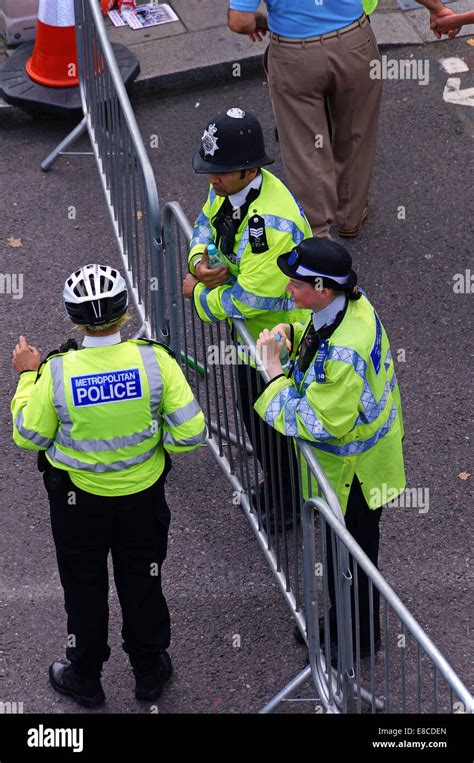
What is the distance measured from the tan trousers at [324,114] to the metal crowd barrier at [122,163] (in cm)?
94

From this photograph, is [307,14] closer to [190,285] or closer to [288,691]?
[190,285]

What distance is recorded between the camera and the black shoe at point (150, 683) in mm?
4773

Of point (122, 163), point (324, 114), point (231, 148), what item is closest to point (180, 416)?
point (231, 148)

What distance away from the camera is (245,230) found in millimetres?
4812

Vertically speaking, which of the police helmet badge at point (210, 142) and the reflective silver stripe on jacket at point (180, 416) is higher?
the police helmet badge at point (210, 142)

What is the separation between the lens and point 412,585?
5.23m

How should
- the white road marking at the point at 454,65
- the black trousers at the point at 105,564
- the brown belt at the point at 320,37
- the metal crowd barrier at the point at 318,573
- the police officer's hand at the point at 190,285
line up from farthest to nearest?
the white road marking at the point at 454,65
the brown belt at the point at 320,37
the police officer's hand at the point at 190,285
the black trousers at the point at 105,564
the metal crowd barrier at the point at 318,573

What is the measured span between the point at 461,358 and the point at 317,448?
7.36 feet

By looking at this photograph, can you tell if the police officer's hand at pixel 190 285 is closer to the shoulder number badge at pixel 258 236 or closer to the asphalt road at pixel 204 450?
the shoulder number badge at pixel 258 236

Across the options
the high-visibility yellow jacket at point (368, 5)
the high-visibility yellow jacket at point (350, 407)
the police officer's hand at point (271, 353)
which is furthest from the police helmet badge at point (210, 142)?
the high-visibility yellow jacket at point (368, 5)

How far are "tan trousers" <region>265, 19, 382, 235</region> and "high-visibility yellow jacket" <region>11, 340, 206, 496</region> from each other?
2852 millimetres
